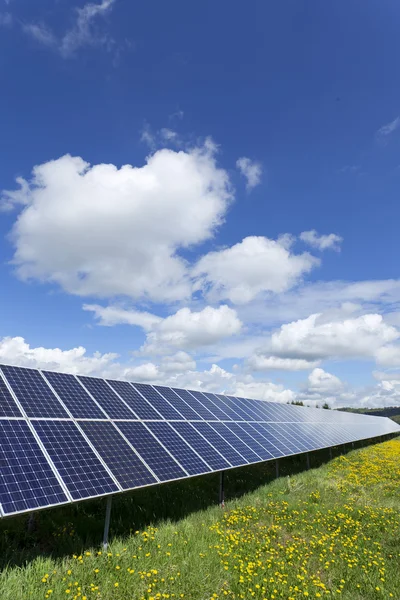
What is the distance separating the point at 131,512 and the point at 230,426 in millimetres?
7650

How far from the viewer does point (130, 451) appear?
1145cm

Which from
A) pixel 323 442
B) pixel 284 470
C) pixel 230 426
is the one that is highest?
pixel 230 426

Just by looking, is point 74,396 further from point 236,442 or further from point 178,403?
point 236,442

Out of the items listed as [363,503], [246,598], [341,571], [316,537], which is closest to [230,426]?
[363,503]

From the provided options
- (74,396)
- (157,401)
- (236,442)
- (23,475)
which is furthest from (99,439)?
(236,442)

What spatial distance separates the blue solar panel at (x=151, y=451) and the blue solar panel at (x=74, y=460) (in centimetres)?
193

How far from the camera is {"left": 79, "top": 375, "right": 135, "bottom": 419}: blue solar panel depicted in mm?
13334

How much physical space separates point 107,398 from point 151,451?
10.4 feet

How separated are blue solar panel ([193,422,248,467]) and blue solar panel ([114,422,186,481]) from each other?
11.2ft

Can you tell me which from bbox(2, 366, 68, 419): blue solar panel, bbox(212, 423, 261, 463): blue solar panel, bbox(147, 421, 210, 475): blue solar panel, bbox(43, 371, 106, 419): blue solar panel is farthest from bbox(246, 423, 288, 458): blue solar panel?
bbox(2, 366, 68, 419): blue solar panel

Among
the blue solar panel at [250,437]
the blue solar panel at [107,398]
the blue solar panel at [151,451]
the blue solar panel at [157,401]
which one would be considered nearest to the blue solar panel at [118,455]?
the blue solar panel at [151,451]

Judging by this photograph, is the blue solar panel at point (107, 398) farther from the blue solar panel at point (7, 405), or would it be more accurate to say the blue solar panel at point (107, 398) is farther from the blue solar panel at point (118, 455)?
the blue solar panel at point (7, 405)

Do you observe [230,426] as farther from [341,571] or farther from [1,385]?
[1,385]

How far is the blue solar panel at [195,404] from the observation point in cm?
1872
